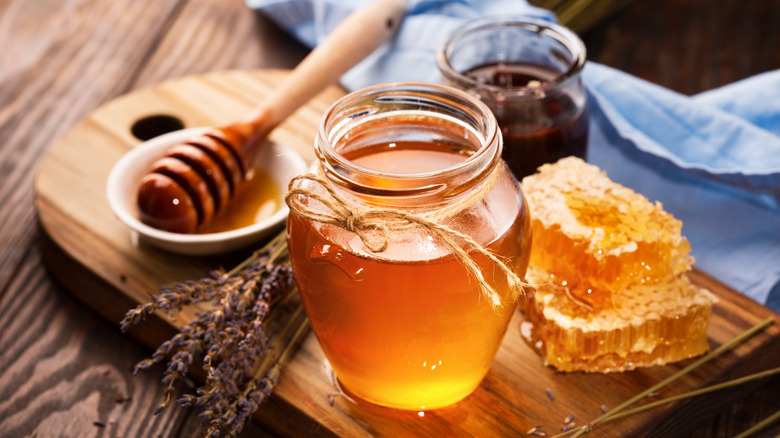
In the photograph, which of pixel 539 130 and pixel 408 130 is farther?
pixel 539 130

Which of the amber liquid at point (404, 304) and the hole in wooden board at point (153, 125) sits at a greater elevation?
the amber liquid at point (404, 304)

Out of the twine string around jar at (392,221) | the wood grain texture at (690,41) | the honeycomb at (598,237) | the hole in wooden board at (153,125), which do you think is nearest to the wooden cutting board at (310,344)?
the hole in wooden board at (153,125)

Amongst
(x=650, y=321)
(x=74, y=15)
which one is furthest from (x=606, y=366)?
(x=74, y=15)

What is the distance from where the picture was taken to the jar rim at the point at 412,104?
805 mm

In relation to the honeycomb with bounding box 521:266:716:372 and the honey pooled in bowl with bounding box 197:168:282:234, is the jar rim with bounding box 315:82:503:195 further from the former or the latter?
the honey pooled in bowl with bounding box 197:168:282:234

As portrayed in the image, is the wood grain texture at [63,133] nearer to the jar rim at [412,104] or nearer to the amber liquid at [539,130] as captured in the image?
the jar rim at [412,104]

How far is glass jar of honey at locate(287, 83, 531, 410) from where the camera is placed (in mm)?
822

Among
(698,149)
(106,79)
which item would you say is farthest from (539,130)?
(106,79)

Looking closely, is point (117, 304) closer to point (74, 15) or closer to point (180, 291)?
point (180, 291)

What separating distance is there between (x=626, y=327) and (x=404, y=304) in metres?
0.34

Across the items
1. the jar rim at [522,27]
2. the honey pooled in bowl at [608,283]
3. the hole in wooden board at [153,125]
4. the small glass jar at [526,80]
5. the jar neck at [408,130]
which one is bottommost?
the hole in wooden board at [153,125]

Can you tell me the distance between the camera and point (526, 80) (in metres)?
1.32

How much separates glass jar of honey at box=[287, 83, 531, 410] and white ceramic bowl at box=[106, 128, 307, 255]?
0.28 m

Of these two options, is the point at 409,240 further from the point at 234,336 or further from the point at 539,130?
the point at 539,130
